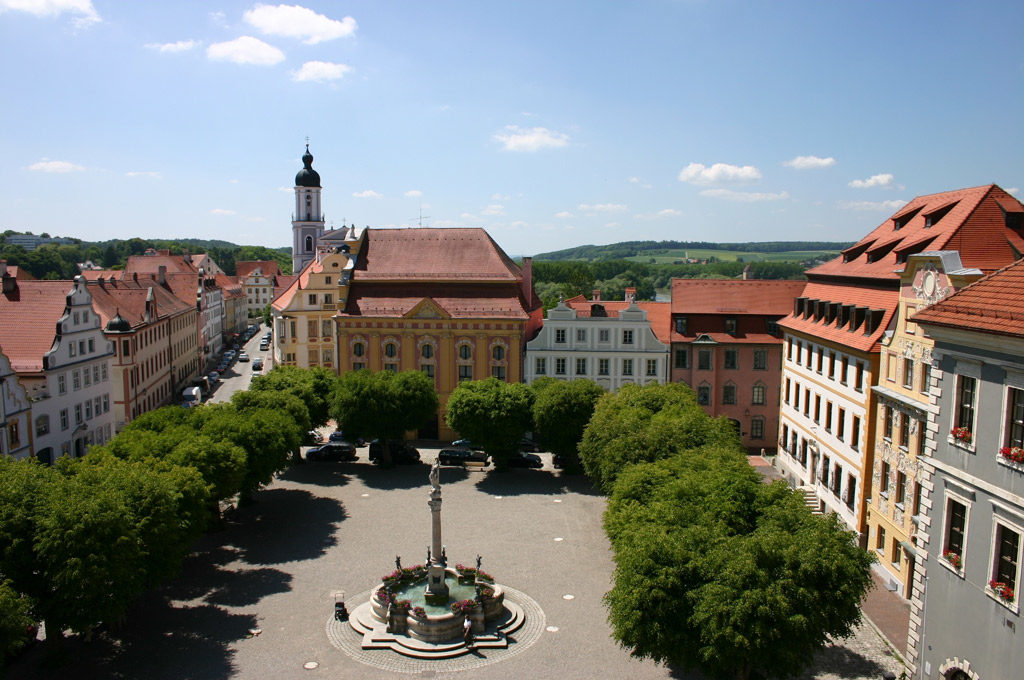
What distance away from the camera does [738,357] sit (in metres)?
58.9

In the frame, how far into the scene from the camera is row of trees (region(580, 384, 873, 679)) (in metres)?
20.2

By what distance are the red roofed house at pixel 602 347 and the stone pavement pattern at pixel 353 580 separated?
38.7 feet

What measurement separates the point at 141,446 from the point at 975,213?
40.4 meters

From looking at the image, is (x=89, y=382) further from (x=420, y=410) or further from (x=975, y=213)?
(x=975, y=213)

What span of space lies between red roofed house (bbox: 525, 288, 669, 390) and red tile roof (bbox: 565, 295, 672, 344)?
3.2 inches

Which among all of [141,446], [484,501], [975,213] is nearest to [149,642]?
[141,446]

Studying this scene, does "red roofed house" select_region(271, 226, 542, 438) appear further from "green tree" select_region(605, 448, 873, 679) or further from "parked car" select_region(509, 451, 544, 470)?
"green tree" select_region(605, 448, 873, 679)

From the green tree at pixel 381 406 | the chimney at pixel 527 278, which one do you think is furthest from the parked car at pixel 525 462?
the chimney at pixel 527 278

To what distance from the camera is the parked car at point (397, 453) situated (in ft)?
181

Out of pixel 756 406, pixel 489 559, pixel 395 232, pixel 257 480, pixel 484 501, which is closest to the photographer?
pixel 489 559

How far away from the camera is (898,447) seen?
34438 millimetres

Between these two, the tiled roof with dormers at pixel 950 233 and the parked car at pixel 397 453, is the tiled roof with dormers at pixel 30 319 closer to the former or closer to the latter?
the parked car at pixel 397 453

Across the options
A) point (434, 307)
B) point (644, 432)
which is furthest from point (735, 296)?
point (644, 432)

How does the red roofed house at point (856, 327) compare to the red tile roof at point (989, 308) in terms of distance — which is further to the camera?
the red roofed house at point (856, 327)
